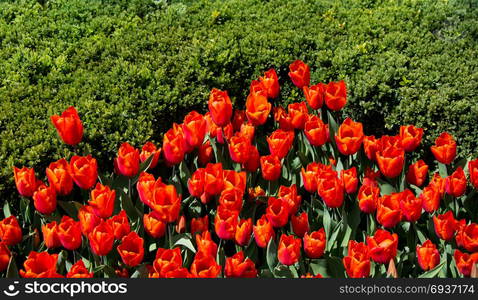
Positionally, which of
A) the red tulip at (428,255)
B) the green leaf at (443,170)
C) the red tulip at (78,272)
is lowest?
the green leaf at (443,170)

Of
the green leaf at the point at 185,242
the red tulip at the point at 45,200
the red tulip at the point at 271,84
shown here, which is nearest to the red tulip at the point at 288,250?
the green leaf at the point at 185,242

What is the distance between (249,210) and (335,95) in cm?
98

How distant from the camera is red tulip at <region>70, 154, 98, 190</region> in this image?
341 cm

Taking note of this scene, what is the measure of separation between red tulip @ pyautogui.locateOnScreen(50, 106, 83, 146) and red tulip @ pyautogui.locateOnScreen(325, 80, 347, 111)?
1.49 metres

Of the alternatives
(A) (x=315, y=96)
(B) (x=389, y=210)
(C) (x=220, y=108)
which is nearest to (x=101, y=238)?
(C) (x=220, y=108)

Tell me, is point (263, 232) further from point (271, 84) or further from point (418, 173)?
point (271, 84)

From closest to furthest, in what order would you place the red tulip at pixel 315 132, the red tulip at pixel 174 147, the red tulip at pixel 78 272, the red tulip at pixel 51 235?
the red tulip at pixel 78 272
the red tulip at pixel 51 235
the red tulip at pixel 174 147
the red tulip at pixel 315 132

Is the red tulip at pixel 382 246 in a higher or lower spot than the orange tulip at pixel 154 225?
lower

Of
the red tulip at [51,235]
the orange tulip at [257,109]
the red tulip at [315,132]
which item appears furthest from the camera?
the orange tulip at [257,109]

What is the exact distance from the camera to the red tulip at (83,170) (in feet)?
11.2

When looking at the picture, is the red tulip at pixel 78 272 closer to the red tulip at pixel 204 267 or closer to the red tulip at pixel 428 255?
the red tulip at pixel 204 267

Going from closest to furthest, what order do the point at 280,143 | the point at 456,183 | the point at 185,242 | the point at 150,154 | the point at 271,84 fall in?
the point at 185,242
the point at 456,183
the point at 280,143
the point at 150,154
the point at 271,84

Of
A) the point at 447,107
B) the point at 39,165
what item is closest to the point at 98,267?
the point at 39,165

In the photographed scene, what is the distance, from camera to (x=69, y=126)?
12.2 feet
